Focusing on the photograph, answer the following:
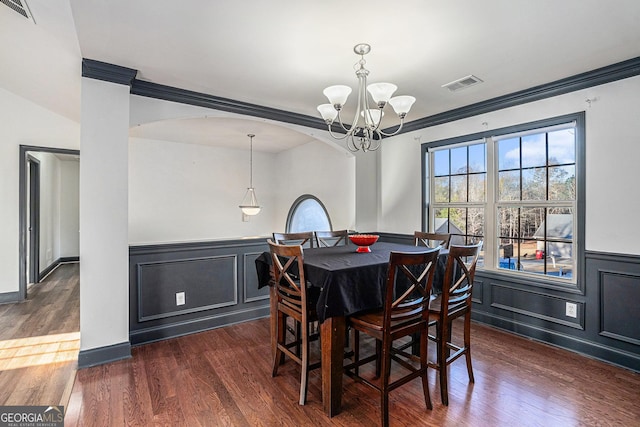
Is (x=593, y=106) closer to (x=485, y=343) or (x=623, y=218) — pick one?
(x=623, y=218)

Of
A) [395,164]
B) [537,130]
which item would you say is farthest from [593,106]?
[395,164]

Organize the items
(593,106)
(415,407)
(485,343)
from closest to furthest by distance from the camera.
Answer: (415,407)
(593,106)
(485,343)

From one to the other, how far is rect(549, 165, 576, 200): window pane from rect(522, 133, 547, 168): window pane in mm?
153

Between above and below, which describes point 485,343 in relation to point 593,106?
below

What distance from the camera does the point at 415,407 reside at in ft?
7.00

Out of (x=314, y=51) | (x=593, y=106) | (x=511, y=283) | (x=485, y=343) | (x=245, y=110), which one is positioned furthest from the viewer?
(x=245, y=110)

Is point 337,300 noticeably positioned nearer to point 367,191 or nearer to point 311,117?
point 311,117

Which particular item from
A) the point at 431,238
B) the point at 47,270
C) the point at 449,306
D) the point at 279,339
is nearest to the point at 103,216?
the point at 279,339

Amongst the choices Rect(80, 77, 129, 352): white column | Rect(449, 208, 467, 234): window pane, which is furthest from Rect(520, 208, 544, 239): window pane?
Rect(80, 77, 129, 352): white column

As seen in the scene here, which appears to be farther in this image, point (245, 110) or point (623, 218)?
point (245, 110)

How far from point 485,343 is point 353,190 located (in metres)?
2.58

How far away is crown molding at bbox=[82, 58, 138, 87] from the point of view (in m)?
2.67

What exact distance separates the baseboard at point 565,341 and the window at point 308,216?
2.74 metres

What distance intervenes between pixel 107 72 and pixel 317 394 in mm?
3093
